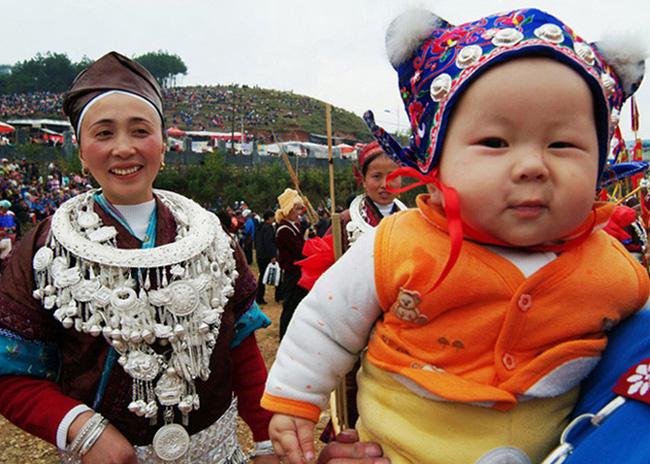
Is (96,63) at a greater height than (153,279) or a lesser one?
greater

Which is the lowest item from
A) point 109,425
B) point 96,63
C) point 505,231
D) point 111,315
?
point 109,425

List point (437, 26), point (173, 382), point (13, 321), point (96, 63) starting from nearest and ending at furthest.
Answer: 1. point (437, 26)
2. point (13, 321)
3. point (173, 382)
4. point (96, 63)

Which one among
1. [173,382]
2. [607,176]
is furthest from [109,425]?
[607,176]

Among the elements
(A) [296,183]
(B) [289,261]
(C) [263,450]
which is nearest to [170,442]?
(C) [263,450]

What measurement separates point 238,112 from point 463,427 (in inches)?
2706

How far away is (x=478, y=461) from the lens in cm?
97

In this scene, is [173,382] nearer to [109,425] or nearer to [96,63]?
[109,425]

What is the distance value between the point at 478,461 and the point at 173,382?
1013 millimetres

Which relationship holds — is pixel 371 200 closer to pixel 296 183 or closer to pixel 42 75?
pixel 296 183

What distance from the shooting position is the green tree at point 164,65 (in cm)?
9006

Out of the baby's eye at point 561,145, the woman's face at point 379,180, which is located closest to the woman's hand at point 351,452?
the baby's eye at point 561,145

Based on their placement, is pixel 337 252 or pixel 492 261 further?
pixel 337 252

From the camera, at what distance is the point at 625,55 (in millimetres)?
1063

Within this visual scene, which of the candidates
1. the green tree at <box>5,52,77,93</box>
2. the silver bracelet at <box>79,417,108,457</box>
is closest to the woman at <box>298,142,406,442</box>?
the silver bracelet at <box>79,417,108,457</box>
